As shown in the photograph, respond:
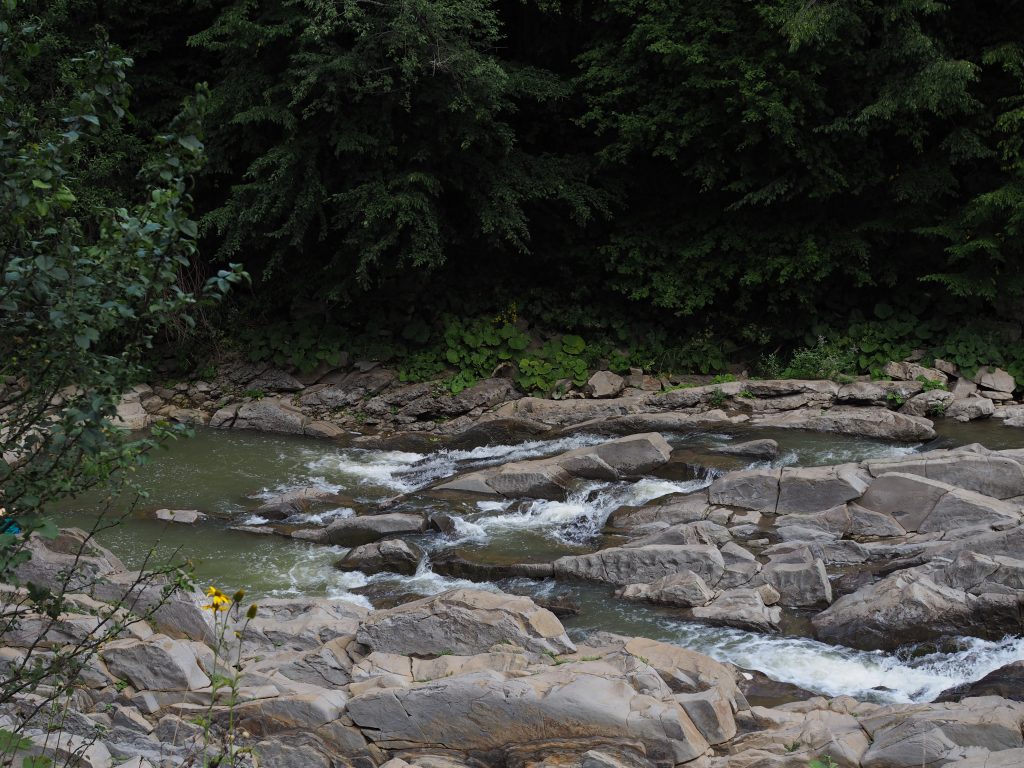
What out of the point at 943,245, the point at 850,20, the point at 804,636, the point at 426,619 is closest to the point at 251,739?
Answer: the point at 426,619

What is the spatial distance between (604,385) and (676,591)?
23.4 ft

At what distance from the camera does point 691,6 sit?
45.7ft

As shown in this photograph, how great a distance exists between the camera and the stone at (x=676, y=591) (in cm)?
701

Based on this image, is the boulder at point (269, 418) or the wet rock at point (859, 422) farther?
the boulder at point (269, 418)

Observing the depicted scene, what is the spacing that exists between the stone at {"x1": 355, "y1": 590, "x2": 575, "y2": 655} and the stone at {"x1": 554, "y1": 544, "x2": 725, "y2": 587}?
5.57ft

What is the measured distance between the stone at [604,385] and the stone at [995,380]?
5.02 m

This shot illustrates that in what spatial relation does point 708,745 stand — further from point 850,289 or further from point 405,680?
point 850,289

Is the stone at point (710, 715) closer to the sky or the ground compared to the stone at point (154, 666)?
closer to the ground

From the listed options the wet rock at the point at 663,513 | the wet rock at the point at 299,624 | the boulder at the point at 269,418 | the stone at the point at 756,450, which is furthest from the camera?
the boulder at the point at 269,418

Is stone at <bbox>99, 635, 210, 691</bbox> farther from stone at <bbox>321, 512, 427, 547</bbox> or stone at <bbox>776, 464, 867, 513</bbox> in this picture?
stone at <bbox>776, 464, 867, 513</bbox>

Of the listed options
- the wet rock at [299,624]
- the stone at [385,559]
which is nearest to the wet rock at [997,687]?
the wet rock at [299,624]

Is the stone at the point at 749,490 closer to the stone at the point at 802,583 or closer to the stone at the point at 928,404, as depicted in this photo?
the stone at the point at 802,583

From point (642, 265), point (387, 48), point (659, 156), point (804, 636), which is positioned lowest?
point (804, 636)

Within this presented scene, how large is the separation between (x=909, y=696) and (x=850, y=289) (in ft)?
33.0
